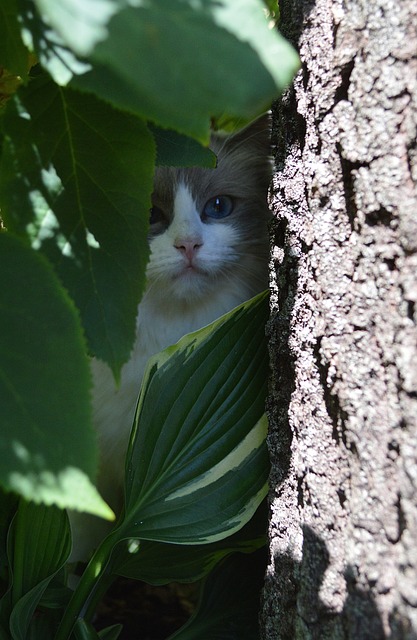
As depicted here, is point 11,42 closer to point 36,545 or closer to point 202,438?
point 202,438

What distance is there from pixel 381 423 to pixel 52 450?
1.03ft

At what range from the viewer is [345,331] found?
0.68m

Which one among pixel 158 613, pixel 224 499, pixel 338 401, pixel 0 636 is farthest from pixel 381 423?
pixel 158 613

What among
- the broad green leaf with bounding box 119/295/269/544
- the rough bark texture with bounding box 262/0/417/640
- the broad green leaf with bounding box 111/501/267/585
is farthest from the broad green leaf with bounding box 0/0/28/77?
the broad green leaf with bounding box 111/501/267/585

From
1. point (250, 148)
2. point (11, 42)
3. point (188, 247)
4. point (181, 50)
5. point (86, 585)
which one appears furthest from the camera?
point (250, 148)

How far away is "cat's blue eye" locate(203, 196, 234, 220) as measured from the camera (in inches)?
46.1

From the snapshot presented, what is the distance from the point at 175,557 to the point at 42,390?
0.55 metres

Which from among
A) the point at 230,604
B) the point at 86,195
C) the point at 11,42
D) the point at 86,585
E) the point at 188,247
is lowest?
the point at 230,604

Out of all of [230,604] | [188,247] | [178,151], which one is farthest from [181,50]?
Result: [230,604]

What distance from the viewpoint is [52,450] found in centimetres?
46

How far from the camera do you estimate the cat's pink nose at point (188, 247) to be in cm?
108

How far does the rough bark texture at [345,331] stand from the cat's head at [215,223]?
0.94 ft

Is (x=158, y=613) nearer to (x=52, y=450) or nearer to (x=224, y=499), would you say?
(x=224, y=499)

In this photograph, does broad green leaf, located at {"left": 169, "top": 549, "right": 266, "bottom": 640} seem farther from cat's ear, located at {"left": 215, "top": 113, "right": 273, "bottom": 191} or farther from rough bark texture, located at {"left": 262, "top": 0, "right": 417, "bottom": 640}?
cat's ear, located at {"left": 215, "top": 113, "right": 273, "bottom": 191}
